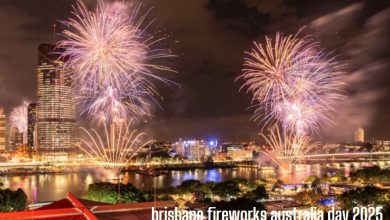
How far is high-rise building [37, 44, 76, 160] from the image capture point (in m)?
57.2

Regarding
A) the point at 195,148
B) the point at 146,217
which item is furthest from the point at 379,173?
the point at 195,148

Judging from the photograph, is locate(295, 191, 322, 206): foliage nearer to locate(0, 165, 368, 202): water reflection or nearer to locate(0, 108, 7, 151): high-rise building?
locate(0, 165, 368, 202): water reflection

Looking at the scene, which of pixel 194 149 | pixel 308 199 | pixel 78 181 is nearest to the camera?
pixel 308 199

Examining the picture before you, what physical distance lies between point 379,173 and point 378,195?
346 inches

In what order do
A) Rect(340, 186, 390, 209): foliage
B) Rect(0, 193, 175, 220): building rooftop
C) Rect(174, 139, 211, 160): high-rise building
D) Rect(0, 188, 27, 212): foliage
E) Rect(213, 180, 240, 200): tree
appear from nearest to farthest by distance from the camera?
1. Rect(0, 193, 175, 220): building rooftop
2. Rect(0, 188, 27, 212): foliage
3. Rect(340, 186, 390, 209): foliage
4. Rect(213, 180, 240, 200): tree
5. Rect(174, 139, 211, 160): high-rise building

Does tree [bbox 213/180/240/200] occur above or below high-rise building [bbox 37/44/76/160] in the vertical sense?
below

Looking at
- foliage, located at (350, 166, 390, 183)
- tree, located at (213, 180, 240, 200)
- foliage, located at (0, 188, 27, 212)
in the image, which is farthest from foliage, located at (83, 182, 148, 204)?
foliage, located at (350, 166, 390, 183)

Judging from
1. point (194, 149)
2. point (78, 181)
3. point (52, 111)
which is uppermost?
point (52, 111)

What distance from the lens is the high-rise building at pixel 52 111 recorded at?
5722cm

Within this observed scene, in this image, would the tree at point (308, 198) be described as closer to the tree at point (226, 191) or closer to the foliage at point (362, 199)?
the foliage at point (362, 199)

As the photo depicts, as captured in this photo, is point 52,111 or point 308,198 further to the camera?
point 52,111

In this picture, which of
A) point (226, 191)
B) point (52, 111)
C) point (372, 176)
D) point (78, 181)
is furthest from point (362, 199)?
point (52, 111)

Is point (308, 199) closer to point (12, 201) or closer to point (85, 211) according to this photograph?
point (85, 211)

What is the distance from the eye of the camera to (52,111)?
5775 cm
